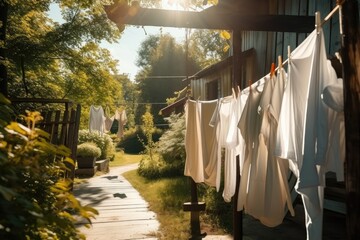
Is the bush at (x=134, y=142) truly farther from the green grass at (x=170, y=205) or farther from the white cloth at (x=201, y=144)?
the white cloth at (x=201, y=144)

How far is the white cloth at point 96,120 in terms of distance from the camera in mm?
17078

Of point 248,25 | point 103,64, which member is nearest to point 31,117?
point 248,25

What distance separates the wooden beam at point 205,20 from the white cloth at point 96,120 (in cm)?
1440

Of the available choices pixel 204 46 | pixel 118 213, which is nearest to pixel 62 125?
pixel 118 213

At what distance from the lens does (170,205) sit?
23.4 ft

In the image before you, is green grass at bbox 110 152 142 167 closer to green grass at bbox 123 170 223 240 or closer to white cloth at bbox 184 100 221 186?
green grass at bbox 123 170 223 240

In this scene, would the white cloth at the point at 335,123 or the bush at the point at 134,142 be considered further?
the bush at the point at 134,142

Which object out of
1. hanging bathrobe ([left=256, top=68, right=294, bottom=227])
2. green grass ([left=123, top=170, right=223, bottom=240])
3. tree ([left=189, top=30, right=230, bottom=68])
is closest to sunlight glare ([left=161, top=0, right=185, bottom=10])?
hanging bathrobe ([left=256, top=68, right=294, bottom=227])

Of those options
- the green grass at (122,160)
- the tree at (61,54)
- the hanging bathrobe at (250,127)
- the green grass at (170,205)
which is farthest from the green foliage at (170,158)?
the hanging bathrobe at (250,127)

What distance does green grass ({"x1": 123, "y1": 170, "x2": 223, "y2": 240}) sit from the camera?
5.38 meters

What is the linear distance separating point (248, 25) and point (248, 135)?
132 centimetres

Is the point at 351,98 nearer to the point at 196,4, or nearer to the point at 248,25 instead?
the point at 248,25

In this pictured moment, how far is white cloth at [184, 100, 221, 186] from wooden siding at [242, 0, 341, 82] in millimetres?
1971

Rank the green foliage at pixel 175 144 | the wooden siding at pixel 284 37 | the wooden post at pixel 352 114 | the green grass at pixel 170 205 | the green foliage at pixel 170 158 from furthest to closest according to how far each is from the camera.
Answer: the green foliage at pixel 170 158, the green foliage at pixel 175 144, the green grass at pixel 170 205, the wooden siding at pixel 284 37, the wooden post at pixel 352 114
